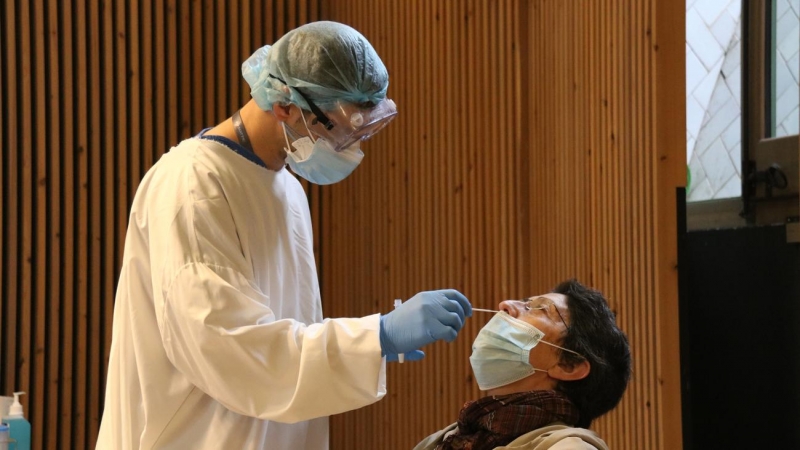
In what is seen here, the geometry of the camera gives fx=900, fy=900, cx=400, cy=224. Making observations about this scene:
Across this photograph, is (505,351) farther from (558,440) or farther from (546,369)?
(558,440)

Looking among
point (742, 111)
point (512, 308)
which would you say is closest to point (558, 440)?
point (512, 308)

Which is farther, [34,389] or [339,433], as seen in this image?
[339,433]

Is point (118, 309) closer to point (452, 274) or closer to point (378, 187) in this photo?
point (452, 274)

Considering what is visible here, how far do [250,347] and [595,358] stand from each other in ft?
3.05

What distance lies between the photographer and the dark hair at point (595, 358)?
2.37m

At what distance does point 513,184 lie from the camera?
3.87 meters

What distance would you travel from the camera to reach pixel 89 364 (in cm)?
434

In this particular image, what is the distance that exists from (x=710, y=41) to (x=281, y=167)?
2.70 meters

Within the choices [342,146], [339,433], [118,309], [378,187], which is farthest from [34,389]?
[342,146]

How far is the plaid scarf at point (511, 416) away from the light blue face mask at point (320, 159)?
0.72 m

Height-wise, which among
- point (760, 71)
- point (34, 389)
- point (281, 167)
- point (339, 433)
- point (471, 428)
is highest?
point (760, 71)

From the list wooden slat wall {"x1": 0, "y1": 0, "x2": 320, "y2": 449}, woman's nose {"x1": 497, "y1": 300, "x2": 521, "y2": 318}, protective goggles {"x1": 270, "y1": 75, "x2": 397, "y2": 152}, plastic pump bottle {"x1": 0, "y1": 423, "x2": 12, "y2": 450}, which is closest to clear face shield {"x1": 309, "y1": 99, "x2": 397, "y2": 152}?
protective goggles {"x1": 270, "y1": 75, "x2": 397, "y2": 152}

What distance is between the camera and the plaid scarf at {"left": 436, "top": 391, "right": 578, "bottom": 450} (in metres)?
2.29

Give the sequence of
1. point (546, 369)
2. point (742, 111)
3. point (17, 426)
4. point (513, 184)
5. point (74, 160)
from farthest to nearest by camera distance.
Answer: point (74, 160) < point (742, 111) < point (513, 184) < point (17, 426) < point (546, 369)
